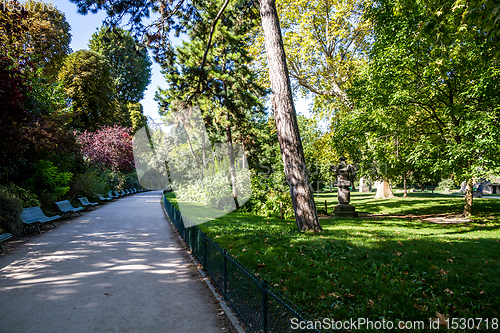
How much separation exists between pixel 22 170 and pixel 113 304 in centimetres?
1271

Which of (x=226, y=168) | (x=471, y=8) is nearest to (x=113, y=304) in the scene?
(x=471, y=8)

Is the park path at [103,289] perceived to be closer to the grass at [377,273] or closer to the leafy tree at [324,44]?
the grass at [377,273]

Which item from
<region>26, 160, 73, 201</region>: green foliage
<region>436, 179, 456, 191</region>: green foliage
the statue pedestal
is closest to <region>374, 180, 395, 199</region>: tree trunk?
the statue pedestal

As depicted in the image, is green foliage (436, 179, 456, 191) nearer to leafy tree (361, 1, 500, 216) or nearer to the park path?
leafy tree (361, 1, 500, 216)

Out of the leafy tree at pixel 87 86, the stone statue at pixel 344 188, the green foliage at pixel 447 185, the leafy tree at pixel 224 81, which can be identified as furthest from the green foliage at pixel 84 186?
the green foliage at pixel 447 185

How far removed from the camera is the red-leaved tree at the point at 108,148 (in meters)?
22.6

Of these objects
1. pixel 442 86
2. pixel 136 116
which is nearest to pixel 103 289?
pixel 442 86

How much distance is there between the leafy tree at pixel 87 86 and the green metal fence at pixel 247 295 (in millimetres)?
25306

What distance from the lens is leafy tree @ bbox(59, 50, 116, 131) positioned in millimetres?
25703

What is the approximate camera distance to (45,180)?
42.8ft

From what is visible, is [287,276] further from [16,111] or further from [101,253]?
[16,111]

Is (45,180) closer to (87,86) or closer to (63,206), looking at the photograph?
(63,206)

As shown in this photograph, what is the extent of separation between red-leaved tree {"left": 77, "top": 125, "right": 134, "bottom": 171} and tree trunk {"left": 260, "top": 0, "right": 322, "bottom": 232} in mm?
19141

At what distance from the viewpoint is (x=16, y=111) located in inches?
338
